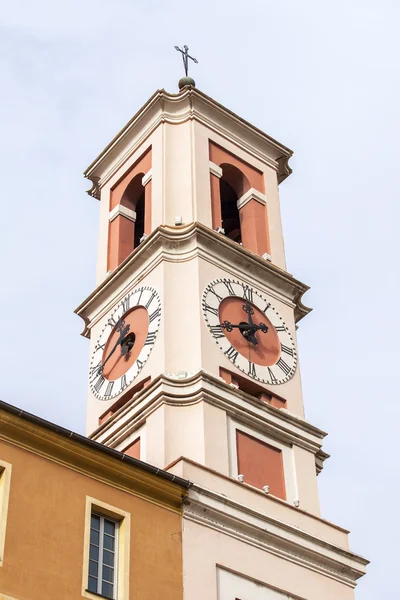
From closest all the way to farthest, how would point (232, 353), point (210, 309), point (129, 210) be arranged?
point (232, 353)
point (210, 309)
point (129, 210)

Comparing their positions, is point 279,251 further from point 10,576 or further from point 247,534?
point 10,576

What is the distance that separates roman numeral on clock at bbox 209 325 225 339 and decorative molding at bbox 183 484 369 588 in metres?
5.11

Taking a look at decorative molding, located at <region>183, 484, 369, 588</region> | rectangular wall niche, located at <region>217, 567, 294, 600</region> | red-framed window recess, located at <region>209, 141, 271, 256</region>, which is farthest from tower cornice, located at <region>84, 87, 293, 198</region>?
rectangular wall niche, located at <region>217, 567, 294, 600</region>

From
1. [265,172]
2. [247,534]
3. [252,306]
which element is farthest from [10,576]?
[265,172]

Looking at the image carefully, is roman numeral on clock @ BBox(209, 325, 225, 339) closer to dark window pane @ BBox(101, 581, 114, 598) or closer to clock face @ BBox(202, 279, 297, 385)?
clock face @ BBox(202, 279, 297, 385)

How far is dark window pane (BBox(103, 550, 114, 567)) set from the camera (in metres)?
22.8

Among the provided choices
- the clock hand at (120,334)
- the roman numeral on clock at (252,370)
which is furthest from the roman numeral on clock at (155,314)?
the roman numeral on clock at (252,370)

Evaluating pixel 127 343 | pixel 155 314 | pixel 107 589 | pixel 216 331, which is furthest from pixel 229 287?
pixel 107 589

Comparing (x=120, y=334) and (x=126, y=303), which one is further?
(x=126, y=303)

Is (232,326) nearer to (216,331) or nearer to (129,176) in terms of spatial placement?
(216,331)

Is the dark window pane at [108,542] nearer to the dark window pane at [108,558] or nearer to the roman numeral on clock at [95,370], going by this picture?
the dark window pane at [108,558]

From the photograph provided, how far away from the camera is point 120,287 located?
108 ft

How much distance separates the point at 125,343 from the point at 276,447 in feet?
15.9

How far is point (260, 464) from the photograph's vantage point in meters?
28.4
